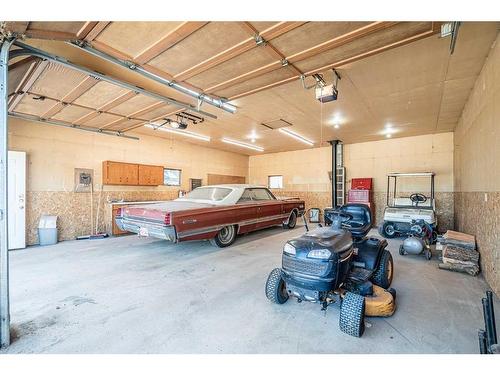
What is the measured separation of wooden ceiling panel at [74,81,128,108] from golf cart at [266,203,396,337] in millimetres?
3604

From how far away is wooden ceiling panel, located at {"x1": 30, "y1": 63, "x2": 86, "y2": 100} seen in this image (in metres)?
3.19

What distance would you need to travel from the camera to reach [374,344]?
1.96 meters

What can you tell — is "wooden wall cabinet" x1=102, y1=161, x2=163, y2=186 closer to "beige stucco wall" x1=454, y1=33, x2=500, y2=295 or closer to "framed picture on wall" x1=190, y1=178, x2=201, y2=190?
"framed picture on wall" x1=190, y1=178, x2=201, y2=190

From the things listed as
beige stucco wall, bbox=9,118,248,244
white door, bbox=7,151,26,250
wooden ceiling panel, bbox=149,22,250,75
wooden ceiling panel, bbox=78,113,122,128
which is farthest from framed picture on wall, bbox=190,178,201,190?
wooden ceiling panel, bbox=149,22,250,75

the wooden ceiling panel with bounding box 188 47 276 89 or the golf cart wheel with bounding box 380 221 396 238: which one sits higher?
the wooden ceiling panel with bounding box 188 47 276 89

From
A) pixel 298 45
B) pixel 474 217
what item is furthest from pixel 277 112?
pixel 474 217

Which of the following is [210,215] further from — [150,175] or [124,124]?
[150,175]

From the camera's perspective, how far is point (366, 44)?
2648mm

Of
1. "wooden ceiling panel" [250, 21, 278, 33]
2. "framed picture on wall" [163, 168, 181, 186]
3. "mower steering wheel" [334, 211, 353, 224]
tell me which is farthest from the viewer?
"framed picture on wall" [163, 168, 181, 186]

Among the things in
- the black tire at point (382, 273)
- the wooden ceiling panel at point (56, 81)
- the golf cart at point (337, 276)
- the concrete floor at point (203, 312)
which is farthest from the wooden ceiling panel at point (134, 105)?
the black tire at point (382, 273)

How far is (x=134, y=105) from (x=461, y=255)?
6.26 meters

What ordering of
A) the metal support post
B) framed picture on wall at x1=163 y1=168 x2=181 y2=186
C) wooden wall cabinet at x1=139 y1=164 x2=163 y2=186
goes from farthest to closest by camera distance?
framed picture on wall at x1=163 y1=168 x2=181 y2=186 < wooden wall cabinet at x1=139 y1=164 x2=163 y2=186 < the metal support post

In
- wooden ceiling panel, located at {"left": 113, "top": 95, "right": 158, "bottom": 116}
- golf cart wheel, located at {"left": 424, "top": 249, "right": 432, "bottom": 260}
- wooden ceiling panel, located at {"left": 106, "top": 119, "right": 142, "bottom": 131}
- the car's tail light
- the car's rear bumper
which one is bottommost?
golf cart wheel, located at {"left": 424, "top": 249, "right": 432, "bottom": 260}
